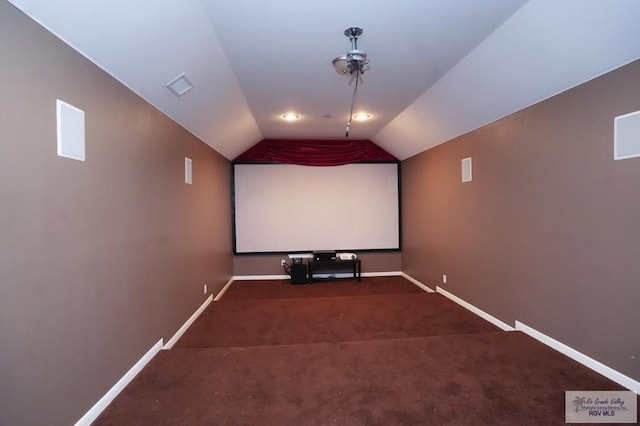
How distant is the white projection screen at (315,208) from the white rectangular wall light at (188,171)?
2.32m

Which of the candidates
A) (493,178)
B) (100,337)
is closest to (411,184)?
(493,178)

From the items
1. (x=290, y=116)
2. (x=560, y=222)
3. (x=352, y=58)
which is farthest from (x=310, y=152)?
(x=560, y=222)

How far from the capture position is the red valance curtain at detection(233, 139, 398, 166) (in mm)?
6012

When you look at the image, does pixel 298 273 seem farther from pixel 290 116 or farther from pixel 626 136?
pixel 626 136

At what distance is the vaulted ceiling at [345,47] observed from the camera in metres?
1.90

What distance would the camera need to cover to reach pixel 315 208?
624 centimetres

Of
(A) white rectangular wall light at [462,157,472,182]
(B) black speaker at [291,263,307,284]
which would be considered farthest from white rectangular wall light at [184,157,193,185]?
(A) white rectangular wall light at [462,157,472,182]

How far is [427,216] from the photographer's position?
5.22 m

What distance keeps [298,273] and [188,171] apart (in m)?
2.94

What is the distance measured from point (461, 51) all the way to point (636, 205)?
174cm

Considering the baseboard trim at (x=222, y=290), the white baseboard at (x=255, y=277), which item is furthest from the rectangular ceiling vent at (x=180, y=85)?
the white baseboard at (x=255, y=277)

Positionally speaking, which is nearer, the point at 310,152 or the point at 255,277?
the point at 310,152

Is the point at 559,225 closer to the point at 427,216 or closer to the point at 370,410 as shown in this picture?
the point at 370,410

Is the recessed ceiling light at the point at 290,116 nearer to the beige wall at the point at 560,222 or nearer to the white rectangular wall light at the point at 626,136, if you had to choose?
the beige wall at the point at 560,222
